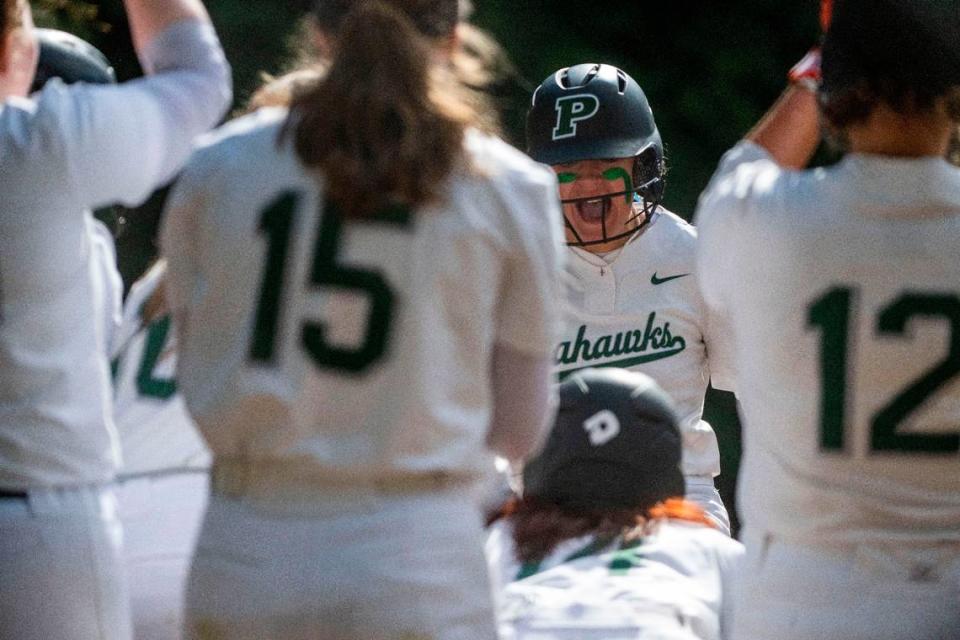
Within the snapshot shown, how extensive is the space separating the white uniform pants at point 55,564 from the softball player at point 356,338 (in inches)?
19.2

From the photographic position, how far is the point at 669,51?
30.4 ft

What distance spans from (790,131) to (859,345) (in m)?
0.52

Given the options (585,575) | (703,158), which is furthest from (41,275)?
(703,158)

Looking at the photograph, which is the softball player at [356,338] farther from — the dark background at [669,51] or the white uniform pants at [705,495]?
the dark background at [669,51]

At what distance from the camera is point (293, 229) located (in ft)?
9.12

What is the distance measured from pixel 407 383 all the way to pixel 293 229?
0.97 ft

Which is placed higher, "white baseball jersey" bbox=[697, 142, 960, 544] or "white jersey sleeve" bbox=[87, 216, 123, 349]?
"white baseball jersey" bbox=[697, 142, 960, 544]

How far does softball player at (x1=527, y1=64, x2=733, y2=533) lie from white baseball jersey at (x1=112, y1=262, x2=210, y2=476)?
1.64 m

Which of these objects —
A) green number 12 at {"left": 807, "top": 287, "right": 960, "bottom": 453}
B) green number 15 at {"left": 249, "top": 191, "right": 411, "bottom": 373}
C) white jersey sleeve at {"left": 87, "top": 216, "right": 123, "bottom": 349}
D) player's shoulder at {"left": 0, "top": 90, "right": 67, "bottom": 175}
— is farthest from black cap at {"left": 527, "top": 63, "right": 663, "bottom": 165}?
green number 15 at {"left": 249, "top": 191, "right": 411, "bottom": 373}

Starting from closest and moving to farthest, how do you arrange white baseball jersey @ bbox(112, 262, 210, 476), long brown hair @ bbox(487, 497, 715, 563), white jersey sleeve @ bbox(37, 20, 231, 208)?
1. white jersey sleeve @ bbox(37, 20, 231, 208)
2. long brown hair @ bbox(487, 497, 715, 563)
3. white baseball jersey @ bbox(112, 262, 210, 476)

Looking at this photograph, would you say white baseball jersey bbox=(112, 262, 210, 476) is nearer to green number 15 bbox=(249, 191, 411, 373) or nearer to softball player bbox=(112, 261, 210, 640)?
softball player bbox=(112, 261, 210, 640)

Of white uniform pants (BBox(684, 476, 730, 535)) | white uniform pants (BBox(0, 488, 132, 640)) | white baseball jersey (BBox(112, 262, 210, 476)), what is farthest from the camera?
white uniform pants (BBox(684, 476, 730, 535))

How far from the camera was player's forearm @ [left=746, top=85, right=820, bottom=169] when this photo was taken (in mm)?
3418

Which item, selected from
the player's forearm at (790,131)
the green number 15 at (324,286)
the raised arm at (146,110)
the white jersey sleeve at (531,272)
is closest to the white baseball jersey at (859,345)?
the player's forearm at (790,131)
